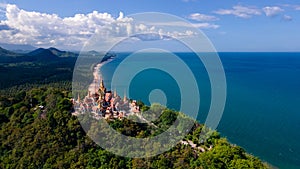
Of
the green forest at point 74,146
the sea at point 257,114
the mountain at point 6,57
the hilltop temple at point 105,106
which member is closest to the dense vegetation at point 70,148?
the green forest at point 74,146

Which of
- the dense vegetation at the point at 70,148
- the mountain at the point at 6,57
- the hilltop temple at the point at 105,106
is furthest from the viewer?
the mountain at the point at 6,57

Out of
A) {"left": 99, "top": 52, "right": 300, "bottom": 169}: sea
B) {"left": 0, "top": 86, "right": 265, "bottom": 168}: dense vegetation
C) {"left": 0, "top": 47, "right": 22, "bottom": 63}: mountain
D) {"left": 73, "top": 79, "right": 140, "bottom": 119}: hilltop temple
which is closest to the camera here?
{"left": 0, "top": 86, "right": 265, "bottom": 168}: dense vegetation

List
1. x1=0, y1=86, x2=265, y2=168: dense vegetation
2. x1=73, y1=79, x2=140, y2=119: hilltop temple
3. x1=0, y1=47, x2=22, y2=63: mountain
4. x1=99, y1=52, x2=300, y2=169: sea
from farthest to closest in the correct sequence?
x1=0, y1=47, x2=22, y2=63: mountain, x1=99, y1=52, x2=300, y2=169: sea, x1=73, y1=79, x2=140, y2=119: hilltop temple, x1=0, y1=86, x2=265, y2=168: dense vegetation

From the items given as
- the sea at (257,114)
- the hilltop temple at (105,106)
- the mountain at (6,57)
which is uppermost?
the mountain at (6,57)

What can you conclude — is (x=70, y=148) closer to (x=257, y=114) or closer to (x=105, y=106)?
(x=105, y=106)

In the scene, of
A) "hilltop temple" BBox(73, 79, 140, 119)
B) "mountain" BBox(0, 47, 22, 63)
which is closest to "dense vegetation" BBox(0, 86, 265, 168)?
"hilltop temple" BBox(73, 79, 140, 119)

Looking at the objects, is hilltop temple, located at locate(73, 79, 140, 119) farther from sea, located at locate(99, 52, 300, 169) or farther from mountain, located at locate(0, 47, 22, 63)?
mountain, located at locate(0, 47, 22, 63)

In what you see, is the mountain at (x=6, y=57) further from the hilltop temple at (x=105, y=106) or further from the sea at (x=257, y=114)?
the hilltop temple at (x=105, y=106)

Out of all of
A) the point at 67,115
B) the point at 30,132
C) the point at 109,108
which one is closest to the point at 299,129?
the point at 109,108
